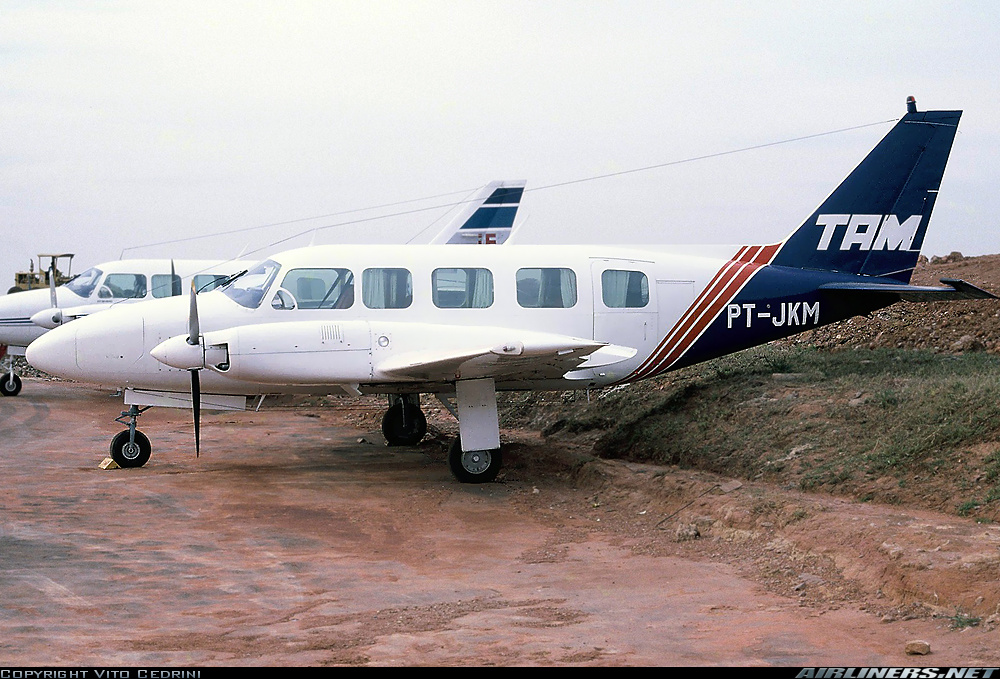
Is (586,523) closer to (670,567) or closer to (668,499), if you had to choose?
(668,499)

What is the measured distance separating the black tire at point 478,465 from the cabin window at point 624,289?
8.91ft

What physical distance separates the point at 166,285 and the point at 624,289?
12.7 meters

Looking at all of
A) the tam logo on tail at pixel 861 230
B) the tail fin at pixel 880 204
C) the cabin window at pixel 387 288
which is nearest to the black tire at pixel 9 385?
the cabin window at pixel 387 288

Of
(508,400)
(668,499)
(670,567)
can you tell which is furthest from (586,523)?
(508,400)

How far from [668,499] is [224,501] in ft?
16.7

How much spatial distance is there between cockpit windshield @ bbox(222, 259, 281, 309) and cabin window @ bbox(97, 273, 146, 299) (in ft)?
33.0

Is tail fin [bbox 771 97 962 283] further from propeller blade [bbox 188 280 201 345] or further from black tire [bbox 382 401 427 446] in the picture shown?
propeller blade [bbox 188 280 201 345]

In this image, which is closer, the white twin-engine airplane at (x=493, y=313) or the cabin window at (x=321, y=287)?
the white twin-engine airplane at (x=493, y=313)

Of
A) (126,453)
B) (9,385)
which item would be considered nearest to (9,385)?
(9,385)

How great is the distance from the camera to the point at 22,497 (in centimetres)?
1141

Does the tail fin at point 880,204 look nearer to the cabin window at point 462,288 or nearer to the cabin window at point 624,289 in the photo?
the cabin window at point 624,289

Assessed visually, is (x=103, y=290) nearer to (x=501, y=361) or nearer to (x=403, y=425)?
(x=403, y=425)

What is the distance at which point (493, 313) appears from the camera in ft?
44.0

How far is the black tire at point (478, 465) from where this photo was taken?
12.8 m
